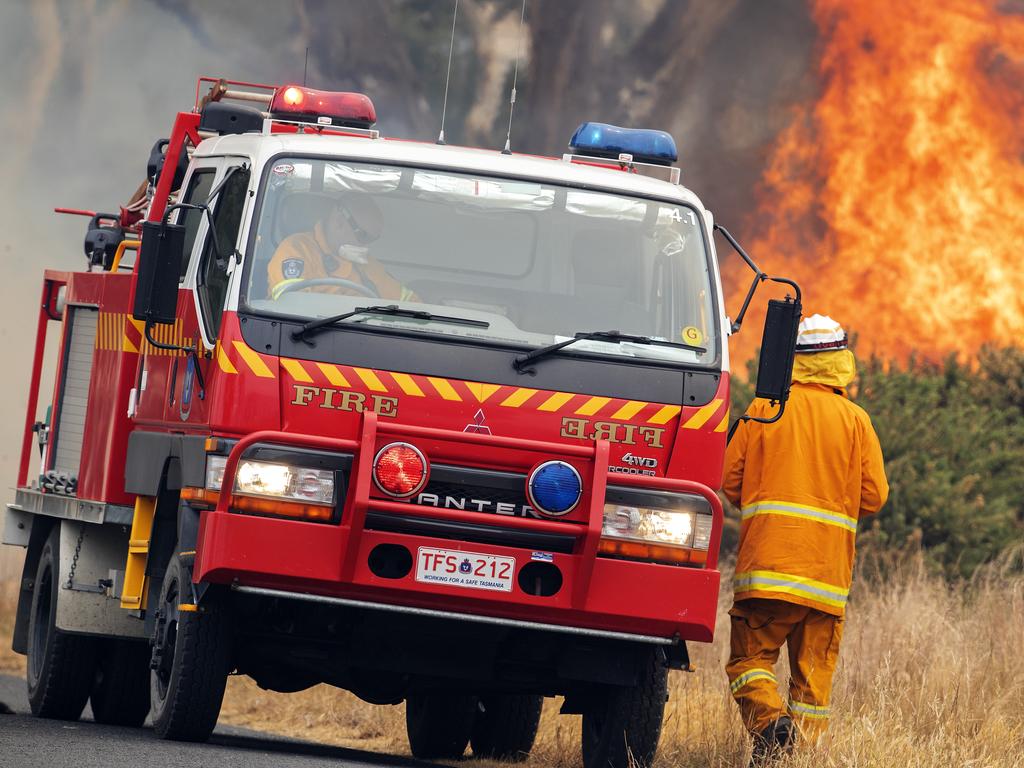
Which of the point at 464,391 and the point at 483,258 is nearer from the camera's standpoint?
the point at 464,391

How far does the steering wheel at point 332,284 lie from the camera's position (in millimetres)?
7520

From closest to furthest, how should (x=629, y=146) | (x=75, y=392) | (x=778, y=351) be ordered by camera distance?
(x=778, y=351), (x=629, y=146), (x=75, y=392)

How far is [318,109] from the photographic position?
28.4 ft

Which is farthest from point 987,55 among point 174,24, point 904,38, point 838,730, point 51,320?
point 838,730

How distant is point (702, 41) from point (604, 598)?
23.0 m

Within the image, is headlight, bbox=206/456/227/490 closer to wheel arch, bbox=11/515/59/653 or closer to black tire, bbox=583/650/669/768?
black tire, bbox=583/650/669/768

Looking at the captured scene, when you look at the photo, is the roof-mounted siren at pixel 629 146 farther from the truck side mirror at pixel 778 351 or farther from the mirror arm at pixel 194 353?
the mirror arm at pixel 194 353

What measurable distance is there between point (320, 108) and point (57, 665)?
11.4 ft

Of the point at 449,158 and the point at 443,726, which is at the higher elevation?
the point at 449,158

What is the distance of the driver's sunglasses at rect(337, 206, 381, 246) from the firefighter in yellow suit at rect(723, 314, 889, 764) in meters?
1.93

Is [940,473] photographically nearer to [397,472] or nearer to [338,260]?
[338,260]

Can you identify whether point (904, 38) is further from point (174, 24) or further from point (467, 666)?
point (467, 666)

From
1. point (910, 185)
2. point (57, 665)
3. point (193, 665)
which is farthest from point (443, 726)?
point (910, 185)

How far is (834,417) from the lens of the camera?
8.63 m
